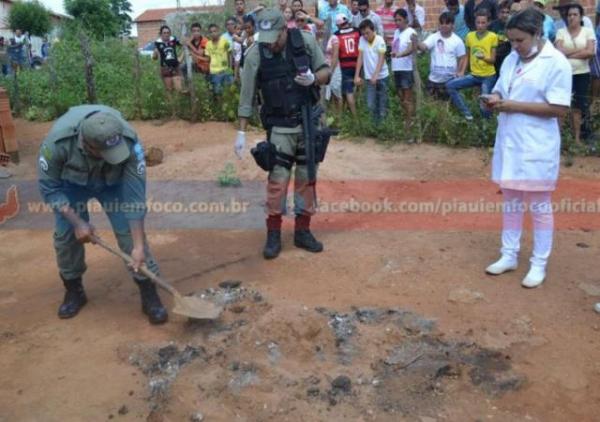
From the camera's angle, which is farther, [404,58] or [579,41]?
[404,58]

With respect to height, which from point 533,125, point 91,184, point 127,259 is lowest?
point 127,259

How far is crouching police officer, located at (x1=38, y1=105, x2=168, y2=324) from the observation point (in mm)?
3408

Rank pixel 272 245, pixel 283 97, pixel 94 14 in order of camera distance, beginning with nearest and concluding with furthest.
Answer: pixel 283 97 < pixel 272 245 < pixel 94 14

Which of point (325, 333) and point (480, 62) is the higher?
point (480, 62)

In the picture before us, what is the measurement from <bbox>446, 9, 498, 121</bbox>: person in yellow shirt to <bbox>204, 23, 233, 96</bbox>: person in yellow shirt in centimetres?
371

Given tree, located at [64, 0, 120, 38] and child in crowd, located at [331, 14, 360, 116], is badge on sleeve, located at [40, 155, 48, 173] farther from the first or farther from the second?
tree, located at [64, 0, 120, 38]

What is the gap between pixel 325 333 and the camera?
379cm

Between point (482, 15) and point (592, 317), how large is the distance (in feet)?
16.5

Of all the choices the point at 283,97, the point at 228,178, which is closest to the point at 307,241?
the point at 283,97

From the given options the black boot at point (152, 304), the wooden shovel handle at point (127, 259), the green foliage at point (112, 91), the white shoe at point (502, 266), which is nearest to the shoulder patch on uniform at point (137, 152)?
the wooden shovel handle at point (127, 259)

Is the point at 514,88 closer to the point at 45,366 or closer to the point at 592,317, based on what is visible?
the point at 592,317

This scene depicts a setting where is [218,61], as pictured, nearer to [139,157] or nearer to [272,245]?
[272,245]

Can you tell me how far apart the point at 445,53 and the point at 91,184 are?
5794mm

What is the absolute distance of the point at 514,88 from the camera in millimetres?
4133
